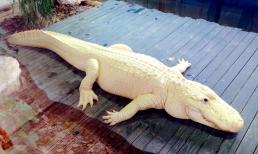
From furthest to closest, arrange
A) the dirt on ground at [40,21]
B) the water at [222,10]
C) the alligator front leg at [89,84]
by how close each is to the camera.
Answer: the water at [222,10], the dirt on ground at [40,21], the alligator front leg at [89,84]

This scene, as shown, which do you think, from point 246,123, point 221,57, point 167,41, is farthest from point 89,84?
point 221,57

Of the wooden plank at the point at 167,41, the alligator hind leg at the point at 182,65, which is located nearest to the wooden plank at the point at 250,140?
the alligator hind leg at the point at 182,65

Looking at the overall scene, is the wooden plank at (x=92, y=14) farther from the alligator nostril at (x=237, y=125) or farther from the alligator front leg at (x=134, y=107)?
the alligator nostril at (x=237, y=125)

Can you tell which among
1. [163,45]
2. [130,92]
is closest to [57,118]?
[130,92]

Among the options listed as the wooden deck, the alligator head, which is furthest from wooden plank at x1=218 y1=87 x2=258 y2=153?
the alligator head

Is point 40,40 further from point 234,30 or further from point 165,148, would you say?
point 234,30

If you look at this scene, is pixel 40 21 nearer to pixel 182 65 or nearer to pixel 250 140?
pixel 182 65

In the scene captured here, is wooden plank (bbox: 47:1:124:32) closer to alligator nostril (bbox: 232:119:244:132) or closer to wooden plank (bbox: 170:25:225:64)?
wooden plank (bbox: 170:25:225:64)
